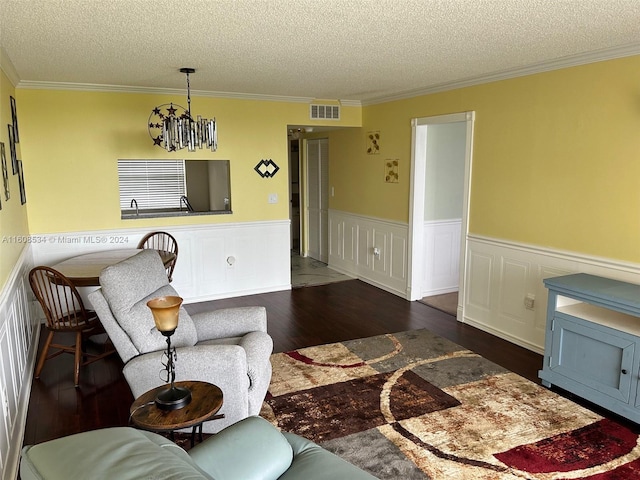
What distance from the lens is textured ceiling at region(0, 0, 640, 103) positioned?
249 cm

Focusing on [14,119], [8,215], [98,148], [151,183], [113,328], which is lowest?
[113,328]

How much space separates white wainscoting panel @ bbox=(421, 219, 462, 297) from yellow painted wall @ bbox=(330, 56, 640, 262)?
3.45 feet

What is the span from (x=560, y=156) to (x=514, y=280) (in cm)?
117

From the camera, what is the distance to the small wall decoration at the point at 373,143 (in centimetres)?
625

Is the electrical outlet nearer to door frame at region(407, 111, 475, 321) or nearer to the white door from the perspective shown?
door frame at region(407, 111, 475, 321)

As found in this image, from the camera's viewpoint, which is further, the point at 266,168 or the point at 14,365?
the point at 266,168

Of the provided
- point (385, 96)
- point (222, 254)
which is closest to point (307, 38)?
point (385, 96)

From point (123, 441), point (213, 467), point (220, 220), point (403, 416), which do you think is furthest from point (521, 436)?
point (220, 220)

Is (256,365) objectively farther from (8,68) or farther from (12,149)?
(8,68)

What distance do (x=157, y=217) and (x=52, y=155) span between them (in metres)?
1.22

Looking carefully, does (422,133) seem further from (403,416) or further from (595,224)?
(403,416)

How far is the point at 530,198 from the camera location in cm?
421

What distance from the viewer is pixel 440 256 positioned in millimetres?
5992

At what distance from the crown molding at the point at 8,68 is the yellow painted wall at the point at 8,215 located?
0.04 meters
